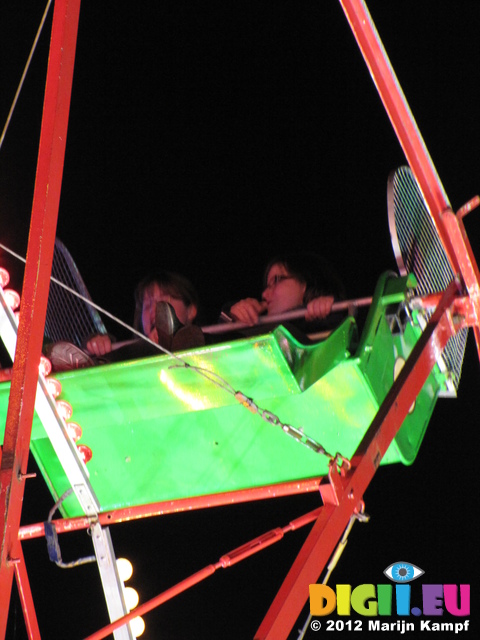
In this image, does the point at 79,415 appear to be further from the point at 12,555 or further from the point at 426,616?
the point at 426,616

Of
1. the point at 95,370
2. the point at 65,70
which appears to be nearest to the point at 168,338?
the point at 95,370

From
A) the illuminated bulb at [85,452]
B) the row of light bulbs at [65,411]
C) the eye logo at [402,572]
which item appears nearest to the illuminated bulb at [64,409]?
the row of light bulbs at [65,411]

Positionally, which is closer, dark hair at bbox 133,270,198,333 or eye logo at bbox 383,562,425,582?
dark hair at bbox 133,270,198,333

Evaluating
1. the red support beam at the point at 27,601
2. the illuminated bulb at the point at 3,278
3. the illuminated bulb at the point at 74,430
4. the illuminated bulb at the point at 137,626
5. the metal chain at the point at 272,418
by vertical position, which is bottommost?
the red support beam at the point at 27,601

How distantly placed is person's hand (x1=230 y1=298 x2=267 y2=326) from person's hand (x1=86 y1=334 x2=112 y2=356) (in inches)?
21.1

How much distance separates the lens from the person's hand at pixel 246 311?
368cm

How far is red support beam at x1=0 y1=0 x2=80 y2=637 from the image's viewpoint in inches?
75.4

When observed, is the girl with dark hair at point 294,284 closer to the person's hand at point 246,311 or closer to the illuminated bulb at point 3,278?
the person's hand at point 246,311

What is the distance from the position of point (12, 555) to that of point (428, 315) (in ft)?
6.19

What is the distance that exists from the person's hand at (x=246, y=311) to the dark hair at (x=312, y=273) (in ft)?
0.98

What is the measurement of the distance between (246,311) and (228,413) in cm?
72

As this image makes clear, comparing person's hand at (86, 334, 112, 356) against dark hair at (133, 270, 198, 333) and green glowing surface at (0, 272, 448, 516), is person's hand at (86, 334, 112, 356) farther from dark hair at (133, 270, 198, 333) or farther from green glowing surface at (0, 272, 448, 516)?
green glowing surface at (0, 272, 448, 516)

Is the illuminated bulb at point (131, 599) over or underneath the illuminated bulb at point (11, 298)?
underneath

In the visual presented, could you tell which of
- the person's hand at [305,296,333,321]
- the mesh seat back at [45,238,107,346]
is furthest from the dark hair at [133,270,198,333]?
the person's hand at [305,296,333,321]
